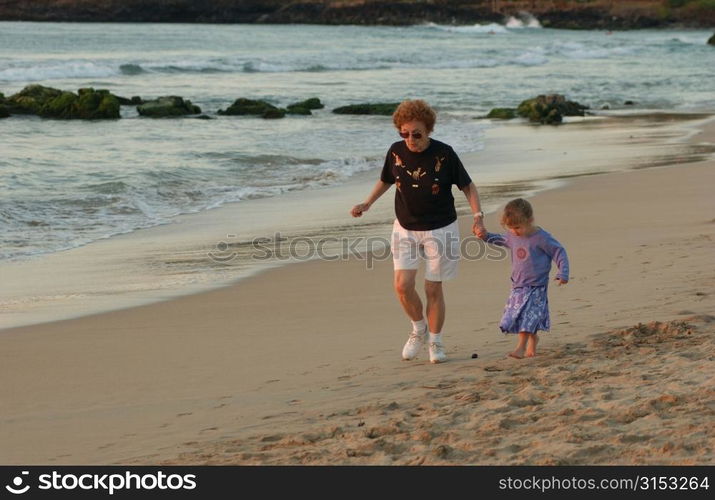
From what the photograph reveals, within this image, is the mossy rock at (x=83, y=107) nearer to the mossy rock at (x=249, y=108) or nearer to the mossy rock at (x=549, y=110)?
the mossy rock at (x=249, y=108)

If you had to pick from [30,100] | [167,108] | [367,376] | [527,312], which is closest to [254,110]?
[167,108]

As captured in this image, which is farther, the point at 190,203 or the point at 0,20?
the point at 0,20

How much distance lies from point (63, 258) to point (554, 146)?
11.1m

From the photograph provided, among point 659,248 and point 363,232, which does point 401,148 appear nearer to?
point 659,248

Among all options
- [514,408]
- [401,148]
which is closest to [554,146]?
[401,148]

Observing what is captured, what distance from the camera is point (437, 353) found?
21.2 feet

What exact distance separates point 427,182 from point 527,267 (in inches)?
29.2

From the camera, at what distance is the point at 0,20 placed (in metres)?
107

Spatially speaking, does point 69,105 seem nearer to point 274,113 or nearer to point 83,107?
point 83,107

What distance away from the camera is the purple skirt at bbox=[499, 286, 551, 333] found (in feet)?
21.1

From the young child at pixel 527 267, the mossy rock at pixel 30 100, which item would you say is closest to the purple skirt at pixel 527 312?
the young child at pixel 527 267

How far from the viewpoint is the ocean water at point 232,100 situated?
13.8 metres

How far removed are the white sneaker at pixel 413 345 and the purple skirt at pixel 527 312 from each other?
0.46 m
